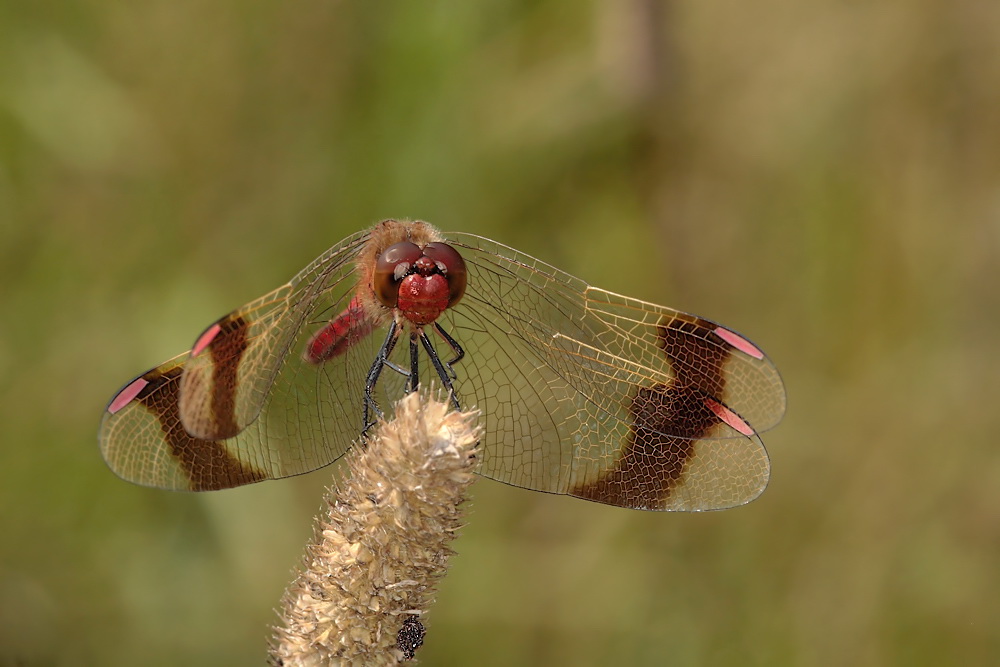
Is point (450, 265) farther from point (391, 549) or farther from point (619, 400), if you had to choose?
point (391, 549)

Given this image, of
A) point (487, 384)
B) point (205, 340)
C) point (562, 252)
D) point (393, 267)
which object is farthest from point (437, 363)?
point (562, 252)

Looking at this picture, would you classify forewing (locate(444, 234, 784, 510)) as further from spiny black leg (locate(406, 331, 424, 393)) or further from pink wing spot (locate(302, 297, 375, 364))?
pink wing spot (locate(302, 297, 375, 364))

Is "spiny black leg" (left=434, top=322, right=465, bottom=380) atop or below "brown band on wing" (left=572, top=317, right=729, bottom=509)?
atop

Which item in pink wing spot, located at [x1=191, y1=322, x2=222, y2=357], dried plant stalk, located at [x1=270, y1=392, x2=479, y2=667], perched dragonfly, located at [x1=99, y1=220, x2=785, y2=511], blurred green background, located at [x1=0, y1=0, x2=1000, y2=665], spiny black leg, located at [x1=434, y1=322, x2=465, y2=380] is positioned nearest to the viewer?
dried plant stalk, located at [x1=270, y1=392, x2=479, y2=667]

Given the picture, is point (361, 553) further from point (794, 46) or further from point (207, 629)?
point (794, 46)

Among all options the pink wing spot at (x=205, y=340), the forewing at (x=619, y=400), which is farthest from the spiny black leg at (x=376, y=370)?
the pink wing spot at (x=205, y=340)

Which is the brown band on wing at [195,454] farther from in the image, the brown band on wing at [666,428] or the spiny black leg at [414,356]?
the brown band on wing at [666,428]

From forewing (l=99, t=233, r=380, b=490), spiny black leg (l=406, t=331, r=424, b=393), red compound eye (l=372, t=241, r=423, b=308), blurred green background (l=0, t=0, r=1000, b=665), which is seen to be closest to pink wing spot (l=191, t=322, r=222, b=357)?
forewing (l=99, t=233, r=380, b=490)

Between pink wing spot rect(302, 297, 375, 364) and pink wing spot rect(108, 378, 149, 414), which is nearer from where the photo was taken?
pink wing spot rect(108, 378, 149, 414)

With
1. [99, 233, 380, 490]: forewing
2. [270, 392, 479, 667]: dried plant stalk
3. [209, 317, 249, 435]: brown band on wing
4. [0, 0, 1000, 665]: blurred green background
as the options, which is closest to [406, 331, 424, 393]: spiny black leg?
[99, 233, 380, 490]: forewing

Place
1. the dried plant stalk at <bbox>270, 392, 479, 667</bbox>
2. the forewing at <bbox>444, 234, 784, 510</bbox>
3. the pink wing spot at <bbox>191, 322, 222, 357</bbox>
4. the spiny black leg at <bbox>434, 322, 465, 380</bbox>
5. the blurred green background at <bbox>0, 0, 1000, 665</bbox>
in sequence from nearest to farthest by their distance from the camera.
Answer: the dried plant stalk at <bbox>270, 392, 479, 667</bbox>, the pink wing spot at <bbox>191, 322, 222, 357</bbox>, the forewing at <bbox>444, 234, 784, 510</bbox>, the spiny black leg at <bbox>434, 322, 465, 380</bbox>, the blurred green background at <bbox>0, 0, 1000, 665</bbox>
